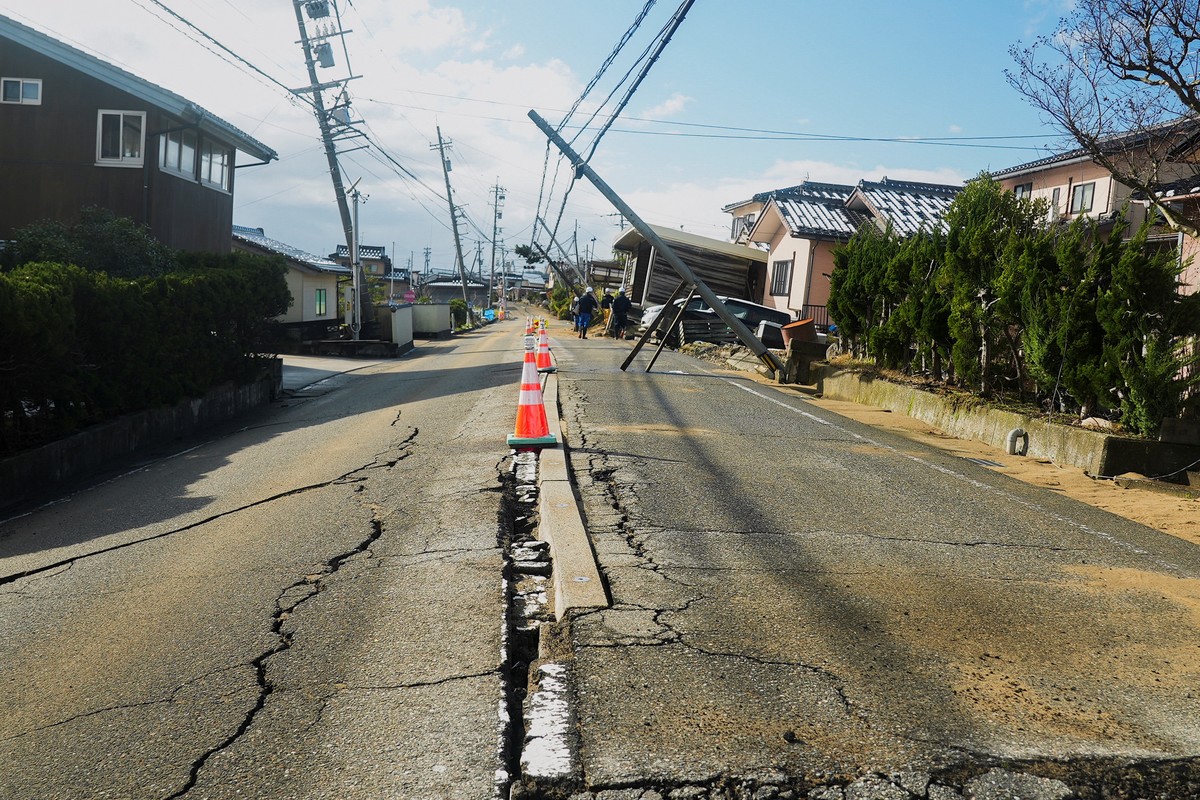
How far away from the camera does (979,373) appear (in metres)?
12.4

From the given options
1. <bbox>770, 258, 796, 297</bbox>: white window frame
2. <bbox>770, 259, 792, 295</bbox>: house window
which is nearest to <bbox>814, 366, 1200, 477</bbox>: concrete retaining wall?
<bbox>770, 258, 796, 297</bbox>: white window frame

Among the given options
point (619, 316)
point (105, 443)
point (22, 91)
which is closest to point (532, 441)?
point (105, 443)

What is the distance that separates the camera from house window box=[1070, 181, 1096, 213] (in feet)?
82.2

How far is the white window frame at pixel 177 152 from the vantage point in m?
20.5

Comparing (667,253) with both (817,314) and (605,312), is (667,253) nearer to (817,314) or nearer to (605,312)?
(817,314)

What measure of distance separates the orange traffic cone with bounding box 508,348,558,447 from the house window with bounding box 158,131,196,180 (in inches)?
600

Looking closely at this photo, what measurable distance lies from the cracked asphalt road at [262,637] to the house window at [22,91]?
1555 centimetres

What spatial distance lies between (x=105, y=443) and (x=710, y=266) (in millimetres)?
28552

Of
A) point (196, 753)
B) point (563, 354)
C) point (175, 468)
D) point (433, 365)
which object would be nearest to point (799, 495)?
point (196, 753)

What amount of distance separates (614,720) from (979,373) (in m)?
10.6

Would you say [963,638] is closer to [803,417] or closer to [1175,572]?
[1175,572]

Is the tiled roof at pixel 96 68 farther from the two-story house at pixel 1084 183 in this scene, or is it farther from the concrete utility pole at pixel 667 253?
the two-story house at pixel 1084 183

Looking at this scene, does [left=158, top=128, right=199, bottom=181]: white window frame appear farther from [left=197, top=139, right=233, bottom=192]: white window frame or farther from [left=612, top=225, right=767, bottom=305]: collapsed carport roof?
[left=612, top=225, right=767, bottom=305]: collapsed carport roof

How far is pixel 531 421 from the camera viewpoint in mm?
8586
